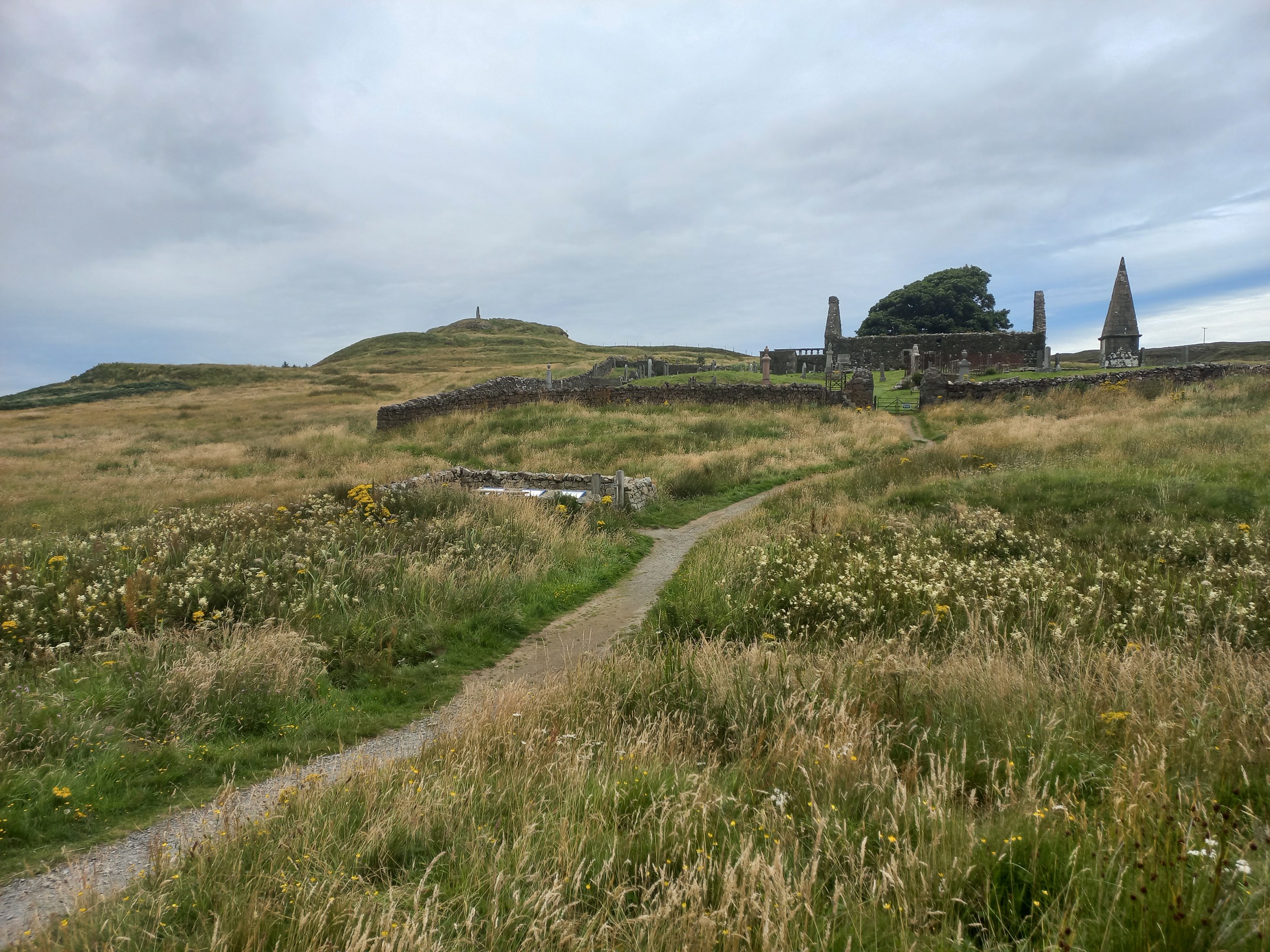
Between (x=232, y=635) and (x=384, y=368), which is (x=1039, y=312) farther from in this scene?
(x=384, y=368)

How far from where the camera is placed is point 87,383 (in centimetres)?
7675

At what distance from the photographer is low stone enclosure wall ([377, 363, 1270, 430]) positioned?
2941 cm

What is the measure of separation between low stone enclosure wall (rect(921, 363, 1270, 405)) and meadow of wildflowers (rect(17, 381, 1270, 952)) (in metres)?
23.0

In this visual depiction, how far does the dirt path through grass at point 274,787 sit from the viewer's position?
3.38 meters

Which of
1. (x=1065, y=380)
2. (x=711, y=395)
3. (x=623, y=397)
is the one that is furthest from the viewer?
(x=623, y=397)

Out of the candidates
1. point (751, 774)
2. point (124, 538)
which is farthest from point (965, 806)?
point (124, 538)

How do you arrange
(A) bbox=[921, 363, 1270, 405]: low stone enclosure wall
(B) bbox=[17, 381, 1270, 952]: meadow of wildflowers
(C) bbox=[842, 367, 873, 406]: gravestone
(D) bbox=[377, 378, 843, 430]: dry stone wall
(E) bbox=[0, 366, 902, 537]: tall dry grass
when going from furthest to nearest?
1. (C) bbox=[842, 367, 873, 406]: gravestone
2. (D) bbox=[377, 378, 843, 430]: dry stone wall
3. (A) bbox=[921, 363, 1270, 405]: low stone enclosure wall
4. (E) bbox=[0, 366, 902, 537]: tall dry grass
5. (B) bbox=[17, 381, 1270, 952]: meadow of wildflowers

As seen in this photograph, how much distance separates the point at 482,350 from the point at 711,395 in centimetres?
6368

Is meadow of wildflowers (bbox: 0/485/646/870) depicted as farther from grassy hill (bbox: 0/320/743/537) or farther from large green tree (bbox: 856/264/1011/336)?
large green tree (bbox: 856/264/1011/336)

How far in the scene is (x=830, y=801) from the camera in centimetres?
363

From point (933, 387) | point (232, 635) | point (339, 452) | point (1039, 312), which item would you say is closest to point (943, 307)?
point (1039, 312)

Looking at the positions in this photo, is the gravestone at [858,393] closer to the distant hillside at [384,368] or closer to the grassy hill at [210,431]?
the grassy hill at [210,431]

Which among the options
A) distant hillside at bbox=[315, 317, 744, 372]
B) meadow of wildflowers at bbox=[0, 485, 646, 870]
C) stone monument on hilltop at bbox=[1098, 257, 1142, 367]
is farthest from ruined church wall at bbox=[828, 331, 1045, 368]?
meadow of wildflowers at bbox=[0, 485, 646, 870]

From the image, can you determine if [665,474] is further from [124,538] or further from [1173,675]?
[1173,675]
